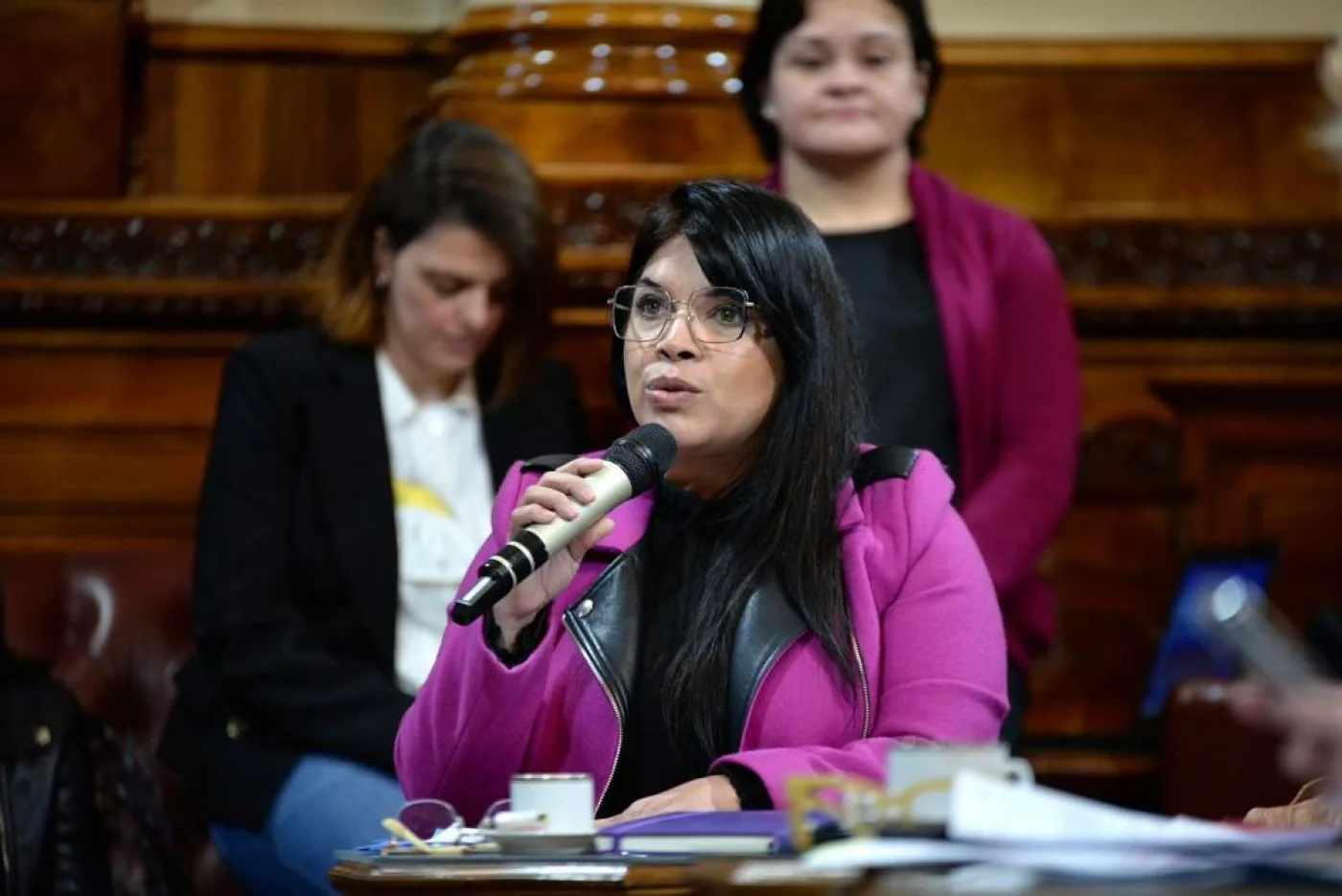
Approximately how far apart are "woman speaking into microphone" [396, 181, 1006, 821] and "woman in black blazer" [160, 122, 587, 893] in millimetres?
734

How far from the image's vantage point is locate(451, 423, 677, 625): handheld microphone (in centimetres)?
186

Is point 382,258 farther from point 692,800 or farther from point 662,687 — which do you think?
point 692,800

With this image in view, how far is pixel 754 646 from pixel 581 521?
299 millimetres

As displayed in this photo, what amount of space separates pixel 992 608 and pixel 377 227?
4.49ft

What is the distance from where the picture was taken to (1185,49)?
412 cm

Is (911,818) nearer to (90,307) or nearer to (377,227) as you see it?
(377,227)

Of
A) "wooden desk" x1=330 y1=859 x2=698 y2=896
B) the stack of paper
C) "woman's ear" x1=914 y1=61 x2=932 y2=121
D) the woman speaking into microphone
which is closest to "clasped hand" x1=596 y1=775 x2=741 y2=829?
the woman speaking into microphone

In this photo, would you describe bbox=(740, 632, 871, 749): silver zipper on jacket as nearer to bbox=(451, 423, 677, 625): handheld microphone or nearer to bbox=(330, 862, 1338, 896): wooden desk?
bbox=(451, 423, 677, 625): handheld microphone

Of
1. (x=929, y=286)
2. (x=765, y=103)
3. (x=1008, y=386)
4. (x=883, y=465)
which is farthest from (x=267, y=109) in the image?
(x=883, y=465)

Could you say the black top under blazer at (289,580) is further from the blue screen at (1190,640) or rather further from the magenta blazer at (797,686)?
the blue screen at (1190,640)

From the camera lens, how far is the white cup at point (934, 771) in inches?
60.0

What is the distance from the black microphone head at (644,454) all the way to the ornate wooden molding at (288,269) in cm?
156

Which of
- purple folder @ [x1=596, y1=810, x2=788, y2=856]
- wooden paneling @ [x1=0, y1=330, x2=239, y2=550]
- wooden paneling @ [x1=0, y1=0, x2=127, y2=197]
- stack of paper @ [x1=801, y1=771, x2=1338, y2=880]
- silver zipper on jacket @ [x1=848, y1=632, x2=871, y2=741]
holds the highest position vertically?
wooden paneling @ [x1=0, y1=0, x2=127, y2=197]

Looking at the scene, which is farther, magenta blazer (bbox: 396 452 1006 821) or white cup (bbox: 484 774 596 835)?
magenta blazer (bbox: 396 452 1006 821)
